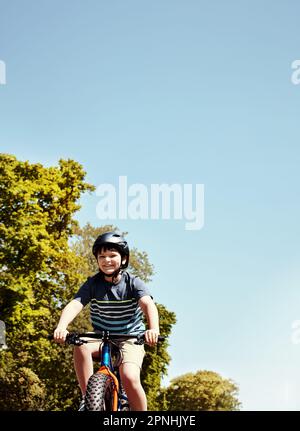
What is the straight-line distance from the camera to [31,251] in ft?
94.3

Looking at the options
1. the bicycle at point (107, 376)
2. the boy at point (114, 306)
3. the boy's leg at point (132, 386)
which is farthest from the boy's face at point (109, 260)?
the boy's leg at point (132, 386)

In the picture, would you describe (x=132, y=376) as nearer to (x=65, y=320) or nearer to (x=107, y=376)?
(x=107, y=376)

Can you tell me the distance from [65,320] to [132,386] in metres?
0.96

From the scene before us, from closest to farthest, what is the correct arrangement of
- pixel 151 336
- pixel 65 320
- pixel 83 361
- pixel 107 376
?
pixel 107 376 < pixel 151 336 < pixel 83 361 < pixel 65 320

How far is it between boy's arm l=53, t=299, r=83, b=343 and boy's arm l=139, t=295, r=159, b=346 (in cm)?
66

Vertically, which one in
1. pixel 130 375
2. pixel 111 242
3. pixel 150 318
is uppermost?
pixel 111 242

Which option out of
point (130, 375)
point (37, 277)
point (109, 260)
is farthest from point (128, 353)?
point (37, 277)

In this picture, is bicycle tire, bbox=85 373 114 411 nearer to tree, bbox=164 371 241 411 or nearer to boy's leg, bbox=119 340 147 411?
boy's leg, bbox=119 340 147 411

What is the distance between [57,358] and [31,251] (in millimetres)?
10864

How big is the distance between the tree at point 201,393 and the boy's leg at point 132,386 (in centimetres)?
8559

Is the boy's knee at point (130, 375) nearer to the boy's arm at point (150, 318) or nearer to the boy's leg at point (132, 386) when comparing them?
the boy's leg at point (132, 386)

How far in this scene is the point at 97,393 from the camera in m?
5.54
